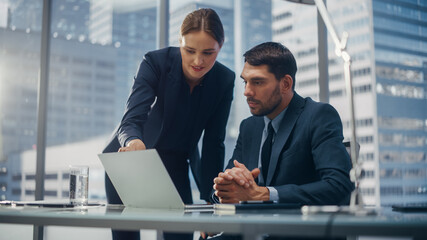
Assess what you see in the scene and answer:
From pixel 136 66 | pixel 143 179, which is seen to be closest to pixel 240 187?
pixel 143 179

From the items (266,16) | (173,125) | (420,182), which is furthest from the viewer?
(266,16)

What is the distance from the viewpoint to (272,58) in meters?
1.84

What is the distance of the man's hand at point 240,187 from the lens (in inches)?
55.3

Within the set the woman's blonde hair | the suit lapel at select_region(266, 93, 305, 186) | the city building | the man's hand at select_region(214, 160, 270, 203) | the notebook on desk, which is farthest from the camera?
the city building

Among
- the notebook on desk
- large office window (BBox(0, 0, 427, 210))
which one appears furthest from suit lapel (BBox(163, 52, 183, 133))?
large office window (BBox(0, 0, 427, 210))

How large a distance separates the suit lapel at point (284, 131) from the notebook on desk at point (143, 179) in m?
0.48

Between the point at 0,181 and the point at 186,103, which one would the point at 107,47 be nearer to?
the point at 0,181

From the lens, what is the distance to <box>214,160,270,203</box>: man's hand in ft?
4.61

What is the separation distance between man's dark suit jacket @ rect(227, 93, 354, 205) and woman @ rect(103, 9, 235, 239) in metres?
0.47

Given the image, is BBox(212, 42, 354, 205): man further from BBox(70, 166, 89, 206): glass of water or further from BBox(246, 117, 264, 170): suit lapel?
BBox(70, 166, 89, 206): glass of water

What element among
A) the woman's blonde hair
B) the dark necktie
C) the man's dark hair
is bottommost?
the dark necktie

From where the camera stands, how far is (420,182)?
3.11 meters

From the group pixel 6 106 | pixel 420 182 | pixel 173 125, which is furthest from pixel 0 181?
pixel 420 182

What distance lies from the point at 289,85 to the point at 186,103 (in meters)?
0.63
